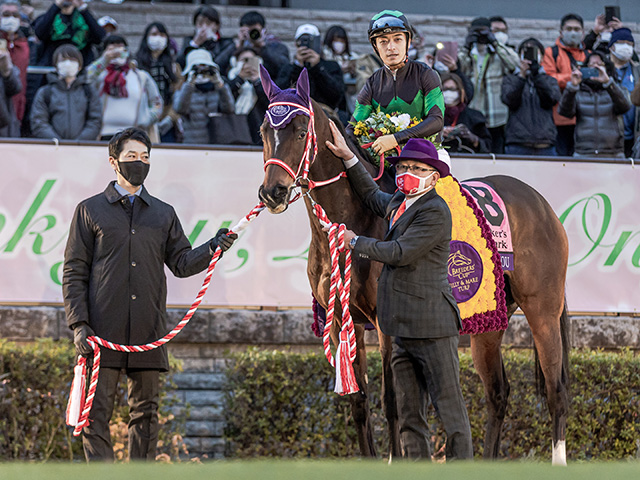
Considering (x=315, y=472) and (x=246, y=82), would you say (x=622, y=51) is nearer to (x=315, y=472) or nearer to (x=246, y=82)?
(x=246, y=82)

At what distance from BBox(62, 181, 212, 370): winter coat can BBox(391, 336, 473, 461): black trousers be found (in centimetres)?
137

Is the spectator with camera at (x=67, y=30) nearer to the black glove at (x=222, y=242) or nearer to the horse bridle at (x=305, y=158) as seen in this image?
the horse bridle at (x=305, y=158)

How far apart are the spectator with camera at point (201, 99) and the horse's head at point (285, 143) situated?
168 inches

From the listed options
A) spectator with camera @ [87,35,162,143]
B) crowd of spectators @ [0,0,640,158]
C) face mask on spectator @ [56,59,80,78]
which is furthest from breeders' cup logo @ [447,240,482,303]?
face mask on spectator @ [56,59,80,78]

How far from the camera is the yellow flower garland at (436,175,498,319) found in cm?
668

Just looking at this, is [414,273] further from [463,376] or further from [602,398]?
[602,398]

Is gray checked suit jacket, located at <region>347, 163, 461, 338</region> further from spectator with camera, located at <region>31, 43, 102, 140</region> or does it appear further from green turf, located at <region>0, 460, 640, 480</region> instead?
spectator with camera, located at <region>31, 43, 102, 140</region>

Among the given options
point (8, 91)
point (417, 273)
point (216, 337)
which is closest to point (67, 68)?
point (8, 91)

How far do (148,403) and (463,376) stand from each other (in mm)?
3126

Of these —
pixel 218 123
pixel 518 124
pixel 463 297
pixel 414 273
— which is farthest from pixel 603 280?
pixel 414 273

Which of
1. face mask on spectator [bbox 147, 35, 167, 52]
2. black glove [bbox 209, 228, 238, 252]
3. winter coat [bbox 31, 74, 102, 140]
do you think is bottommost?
black glove [bbox 209, 228, 238, 252]

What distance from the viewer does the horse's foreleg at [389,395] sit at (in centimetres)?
617

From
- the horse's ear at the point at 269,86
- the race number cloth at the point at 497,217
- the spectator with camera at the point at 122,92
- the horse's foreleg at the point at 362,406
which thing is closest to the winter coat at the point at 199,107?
the spectator with camera at the point at 122,92

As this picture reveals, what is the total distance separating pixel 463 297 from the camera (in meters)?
6.60
